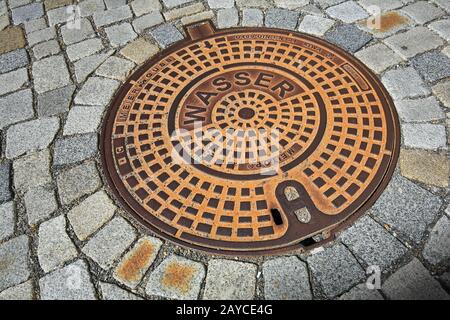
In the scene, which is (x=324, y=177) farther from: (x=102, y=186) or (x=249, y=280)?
A: (x=102, y=186)

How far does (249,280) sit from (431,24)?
2.40m

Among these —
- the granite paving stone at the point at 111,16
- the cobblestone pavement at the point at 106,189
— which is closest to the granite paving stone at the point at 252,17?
the cobblestone pavement at the point at 106,189

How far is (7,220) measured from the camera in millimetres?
2387

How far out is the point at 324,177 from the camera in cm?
242

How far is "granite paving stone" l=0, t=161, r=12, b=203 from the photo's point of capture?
8.16ft

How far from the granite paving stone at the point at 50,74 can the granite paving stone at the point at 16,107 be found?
10 centimetres

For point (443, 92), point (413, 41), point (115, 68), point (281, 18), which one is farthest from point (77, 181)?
point (413, 41)

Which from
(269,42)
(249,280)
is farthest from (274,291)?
(269,42)

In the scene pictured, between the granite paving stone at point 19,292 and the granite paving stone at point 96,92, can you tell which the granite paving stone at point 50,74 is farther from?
the granite paving stone at point 19,292

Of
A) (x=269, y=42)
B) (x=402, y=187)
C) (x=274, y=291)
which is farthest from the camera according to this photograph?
(x=269, y=42)

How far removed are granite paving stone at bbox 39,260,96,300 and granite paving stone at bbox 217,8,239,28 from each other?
2.09 metres

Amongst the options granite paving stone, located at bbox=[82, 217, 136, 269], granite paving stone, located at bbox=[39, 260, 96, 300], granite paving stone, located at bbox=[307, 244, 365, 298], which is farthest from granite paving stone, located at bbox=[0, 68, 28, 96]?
granite paving stone, located at bbox=[307, 244, 365, 298]

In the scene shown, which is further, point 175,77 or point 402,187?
point 175,77

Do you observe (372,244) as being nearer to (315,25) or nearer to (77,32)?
(315,25)
